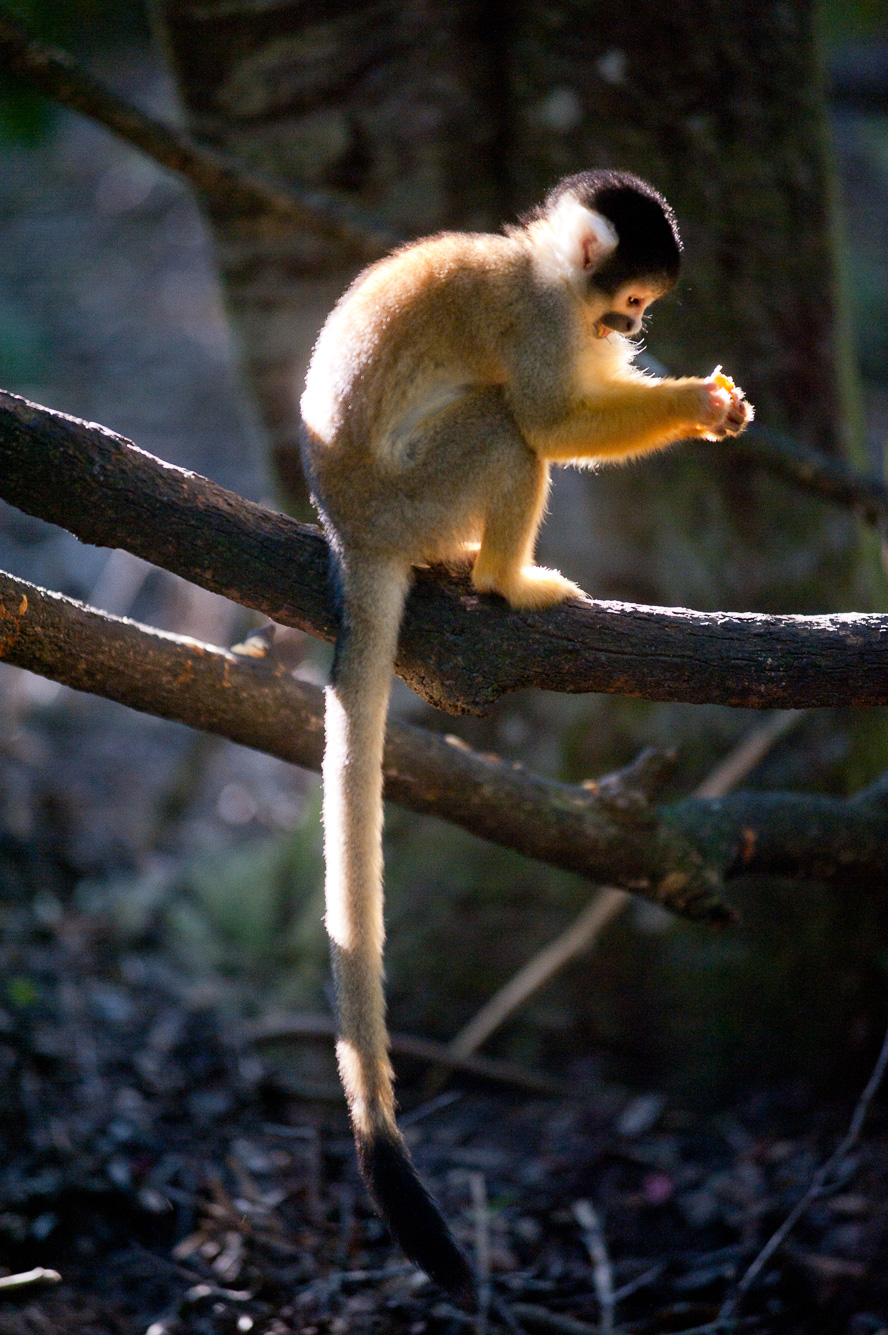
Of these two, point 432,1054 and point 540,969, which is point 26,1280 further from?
point 540,969

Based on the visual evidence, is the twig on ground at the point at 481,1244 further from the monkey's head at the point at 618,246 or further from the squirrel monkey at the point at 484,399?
the monkey's head at the point at 618,246

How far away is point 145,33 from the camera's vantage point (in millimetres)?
10992

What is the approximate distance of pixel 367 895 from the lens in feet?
7.22

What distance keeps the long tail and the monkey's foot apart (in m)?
0.22

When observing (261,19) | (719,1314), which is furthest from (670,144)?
(719,1314)

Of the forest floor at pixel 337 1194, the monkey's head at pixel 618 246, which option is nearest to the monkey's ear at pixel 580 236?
the monkey's head at pixel 618 246

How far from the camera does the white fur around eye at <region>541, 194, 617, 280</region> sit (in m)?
2.53

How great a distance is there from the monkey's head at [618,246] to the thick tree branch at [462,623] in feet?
2.59

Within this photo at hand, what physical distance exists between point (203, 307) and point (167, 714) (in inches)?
360

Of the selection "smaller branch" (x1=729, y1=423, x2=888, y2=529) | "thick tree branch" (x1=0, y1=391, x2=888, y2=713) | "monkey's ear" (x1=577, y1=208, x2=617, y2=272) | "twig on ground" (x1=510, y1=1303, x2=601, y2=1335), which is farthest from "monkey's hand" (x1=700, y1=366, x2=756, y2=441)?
"twig on ground" (x1=510, y1=1303, x2=601, y2=1335)

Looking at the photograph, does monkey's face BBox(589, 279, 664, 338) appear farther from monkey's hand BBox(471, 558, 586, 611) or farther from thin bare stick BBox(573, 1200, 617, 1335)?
thin bare stick BBox(573, 1200, 617, 1335)

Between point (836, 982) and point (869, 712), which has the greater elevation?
point (869, 712)

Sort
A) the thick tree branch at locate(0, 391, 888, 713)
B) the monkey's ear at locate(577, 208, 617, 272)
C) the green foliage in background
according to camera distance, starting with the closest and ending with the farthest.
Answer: the thick tree branch at locate(0, 391, 888, 713), the monkey's ear at locate(577, 208, 617, 272), the green foliage in background

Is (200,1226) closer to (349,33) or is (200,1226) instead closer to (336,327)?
(336,327)
